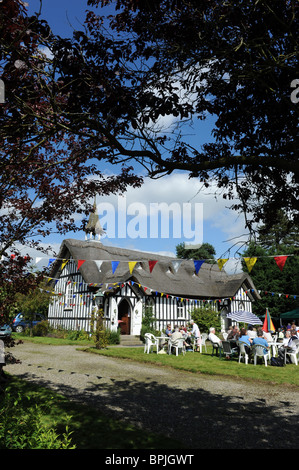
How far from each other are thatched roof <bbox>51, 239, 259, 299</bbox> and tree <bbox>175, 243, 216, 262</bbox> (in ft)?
57.8

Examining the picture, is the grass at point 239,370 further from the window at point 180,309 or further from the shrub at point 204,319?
the window at point 180,309

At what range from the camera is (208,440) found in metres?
4.90

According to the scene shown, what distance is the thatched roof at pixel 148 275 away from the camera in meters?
26.0

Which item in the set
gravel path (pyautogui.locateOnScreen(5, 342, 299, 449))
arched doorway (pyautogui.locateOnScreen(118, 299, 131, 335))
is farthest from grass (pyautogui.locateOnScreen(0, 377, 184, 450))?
arched doorway (pyautogui.locateOnScreen(118, 299, 131, 335))

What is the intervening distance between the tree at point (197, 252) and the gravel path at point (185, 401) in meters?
41.1

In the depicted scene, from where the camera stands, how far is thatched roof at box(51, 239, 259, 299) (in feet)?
85.3

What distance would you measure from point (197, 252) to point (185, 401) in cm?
4582

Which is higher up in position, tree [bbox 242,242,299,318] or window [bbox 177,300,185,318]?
tree [bbox 242,242,299,318]

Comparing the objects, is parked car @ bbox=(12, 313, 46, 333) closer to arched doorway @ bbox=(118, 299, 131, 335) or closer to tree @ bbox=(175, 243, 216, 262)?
arched doorway @ bbox=(118, 299, 131, 335)

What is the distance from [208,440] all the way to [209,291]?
2608 cm

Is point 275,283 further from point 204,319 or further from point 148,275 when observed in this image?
point 148,275

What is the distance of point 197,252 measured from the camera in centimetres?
5269

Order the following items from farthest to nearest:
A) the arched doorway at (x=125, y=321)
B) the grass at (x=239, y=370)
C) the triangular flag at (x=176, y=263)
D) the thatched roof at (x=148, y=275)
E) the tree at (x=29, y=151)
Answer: the thatched roof at (x=148, y=275) → the arched doorway at (x=125, y=321) → the triangular flag at (x=176, y=263) → the grass at (x=239, y=370) → the tree at (x=29, y=151)

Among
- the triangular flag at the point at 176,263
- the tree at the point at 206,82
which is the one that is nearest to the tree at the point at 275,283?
the triangular flag at the point at 176,263
